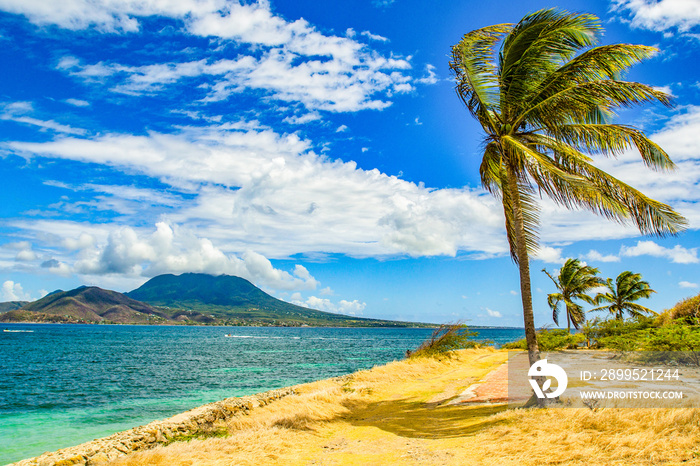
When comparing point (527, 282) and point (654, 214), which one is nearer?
point (654, 214)

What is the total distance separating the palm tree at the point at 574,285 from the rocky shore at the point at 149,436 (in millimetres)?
27139

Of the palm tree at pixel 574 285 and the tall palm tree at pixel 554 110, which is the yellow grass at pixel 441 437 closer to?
the tall palm tree at pixel 554 110

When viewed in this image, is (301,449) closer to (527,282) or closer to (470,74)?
(527,282)

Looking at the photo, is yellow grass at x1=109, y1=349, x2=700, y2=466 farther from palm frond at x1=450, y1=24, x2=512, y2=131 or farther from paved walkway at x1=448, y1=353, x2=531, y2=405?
palm frond at x1=450, y1=24, x2=512, y2=131

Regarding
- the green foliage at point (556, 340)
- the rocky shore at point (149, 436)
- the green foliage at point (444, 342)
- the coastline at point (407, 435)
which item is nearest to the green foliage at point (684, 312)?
the green foliage at point (556, 340)

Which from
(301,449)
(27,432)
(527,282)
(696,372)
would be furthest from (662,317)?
(27,432)

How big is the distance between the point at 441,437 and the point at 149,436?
22.2ft

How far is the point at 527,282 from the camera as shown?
8.73 m

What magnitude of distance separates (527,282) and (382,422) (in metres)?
4.85

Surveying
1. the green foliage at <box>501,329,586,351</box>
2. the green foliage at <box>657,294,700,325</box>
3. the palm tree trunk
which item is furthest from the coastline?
the green foliage at <box>501,329,586,351</box>

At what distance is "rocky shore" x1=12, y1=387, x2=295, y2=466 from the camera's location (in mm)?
7654

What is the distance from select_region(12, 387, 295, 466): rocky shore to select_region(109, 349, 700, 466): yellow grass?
74cm

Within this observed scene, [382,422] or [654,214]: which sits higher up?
[654,214]

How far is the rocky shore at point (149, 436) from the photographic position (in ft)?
25.1
